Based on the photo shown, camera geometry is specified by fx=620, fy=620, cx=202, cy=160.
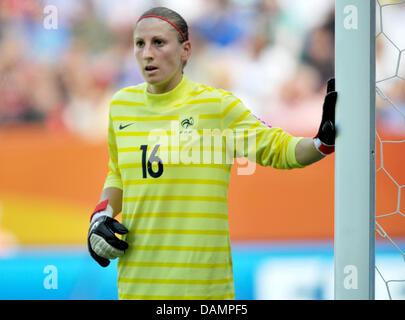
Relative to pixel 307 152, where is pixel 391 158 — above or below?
above

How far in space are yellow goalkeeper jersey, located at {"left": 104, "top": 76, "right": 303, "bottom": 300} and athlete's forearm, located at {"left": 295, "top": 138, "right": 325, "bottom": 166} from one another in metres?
0.06

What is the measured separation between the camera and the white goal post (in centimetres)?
151

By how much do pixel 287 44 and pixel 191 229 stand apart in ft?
9.96

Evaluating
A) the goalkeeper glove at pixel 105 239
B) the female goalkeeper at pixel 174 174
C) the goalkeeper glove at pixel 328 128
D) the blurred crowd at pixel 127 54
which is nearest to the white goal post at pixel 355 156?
the goalkeeper glove at pixel 328 128

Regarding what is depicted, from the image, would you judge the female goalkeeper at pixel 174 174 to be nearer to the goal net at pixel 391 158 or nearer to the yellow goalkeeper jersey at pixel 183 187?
the yellow goalkeeper jersey at pixel 183 187

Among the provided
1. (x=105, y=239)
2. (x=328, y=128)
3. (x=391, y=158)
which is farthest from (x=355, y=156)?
(x=391, y=158)

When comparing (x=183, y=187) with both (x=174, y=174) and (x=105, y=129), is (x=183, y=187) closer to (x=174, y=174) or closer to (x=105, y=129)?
(x=174, y=174)

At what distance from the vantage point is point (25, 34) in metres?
4.47

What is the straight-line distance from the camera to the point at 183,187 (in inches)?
65.6

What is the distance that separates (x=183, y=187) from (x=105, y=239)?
26cm

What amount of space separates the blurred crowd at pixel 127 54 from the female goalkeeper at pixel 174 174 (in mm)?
2588

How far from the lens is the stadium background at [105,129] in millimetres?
3643
